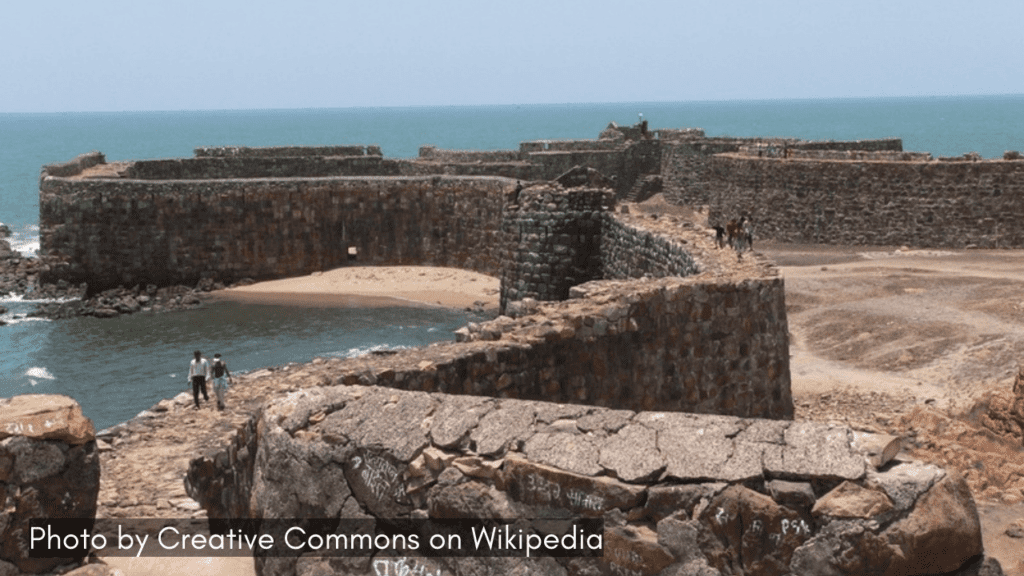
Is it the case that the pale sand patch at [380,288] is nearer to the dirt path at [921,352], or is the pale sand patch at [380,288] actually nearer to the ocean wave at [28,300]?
the ocean wave at [28,300]

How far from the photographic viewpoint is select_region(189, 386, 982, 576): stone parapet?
5.37 m

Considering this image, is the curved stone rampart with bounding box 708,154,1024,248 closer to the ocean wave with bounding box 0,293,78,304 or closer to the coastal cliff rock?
the ocean wave with bounding box 0,293,78,304

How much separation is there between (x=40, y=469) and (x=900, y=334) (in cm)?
1676

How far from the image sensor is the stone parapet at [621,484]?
537 cm

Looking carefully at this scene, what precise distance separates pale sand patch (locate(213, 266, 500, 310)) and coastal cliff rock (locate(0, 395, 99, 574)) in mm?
25500

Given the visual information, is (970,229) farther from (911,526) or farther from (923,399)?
(911,526)

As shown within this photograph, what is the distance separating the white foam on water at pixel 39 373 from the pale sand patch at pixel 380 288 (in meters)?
8.43

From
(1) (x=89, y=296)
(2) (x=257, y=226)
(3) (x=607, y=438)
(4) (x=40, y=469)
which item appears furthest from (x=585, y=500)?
(1) (x=89, y=296)

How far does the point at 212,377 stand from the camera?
39.2ft

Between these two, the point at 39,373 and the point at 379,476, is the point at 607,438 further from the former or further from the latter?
the point at 39,373

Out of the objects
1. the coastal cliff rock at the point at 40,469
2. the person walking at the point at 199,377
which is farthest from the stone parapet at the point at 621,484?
the person walking at the point at 199,377

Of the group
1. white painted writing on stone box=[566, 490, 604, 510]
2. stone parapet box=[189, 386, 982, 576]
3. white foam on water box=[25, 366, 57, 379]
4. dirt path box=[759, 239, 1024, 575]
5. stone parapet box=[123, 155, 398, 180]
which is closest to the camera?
stone parapet box=[189, 386, 982, 576]

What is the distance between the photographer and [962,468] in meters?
13.9

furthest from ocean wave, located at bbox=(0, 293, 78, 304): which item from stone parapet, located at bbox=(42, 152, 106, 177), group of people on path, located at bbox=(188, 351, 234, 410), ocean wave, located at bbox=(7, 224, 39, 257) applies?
group of people on path, located at bbox=(188, 351, 234, 410)
